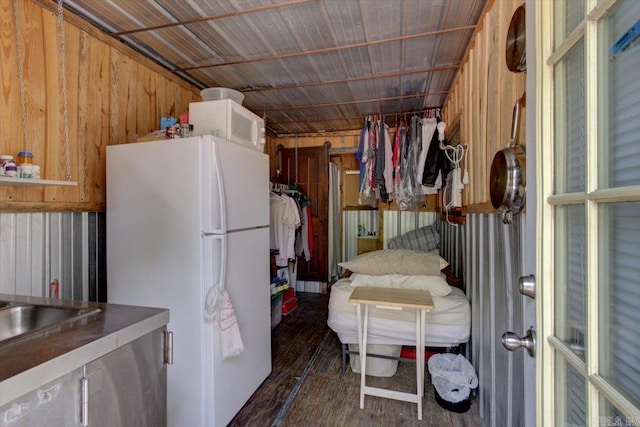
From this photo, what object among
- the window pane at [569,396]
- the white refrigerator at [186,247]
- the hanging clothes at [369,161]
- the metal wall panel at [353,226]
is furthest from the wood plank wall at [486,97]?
the metal wall panel at [353,226]

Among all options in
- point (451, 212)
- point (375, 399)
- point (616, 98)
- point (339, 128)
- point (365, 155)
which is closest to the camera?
point (616, 98)

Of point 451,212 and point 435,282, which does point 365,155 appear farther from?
point 435,282

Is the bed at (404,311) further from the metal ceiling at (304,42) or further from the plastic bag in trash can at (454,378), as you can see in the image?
the metal ceiling at (304,42)

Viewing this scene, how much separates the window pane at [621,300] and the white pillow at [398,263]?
1.86 meters

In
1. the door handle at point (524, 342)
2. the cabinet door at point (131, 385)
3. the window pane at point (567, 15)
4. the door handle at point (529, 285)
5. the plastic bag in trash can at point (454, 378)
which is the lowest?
the plastic bag in trash can at point (454, 378)

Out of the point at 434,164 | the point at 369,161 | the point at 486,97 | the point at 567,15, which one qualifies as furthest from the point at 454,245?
the point at 567,15

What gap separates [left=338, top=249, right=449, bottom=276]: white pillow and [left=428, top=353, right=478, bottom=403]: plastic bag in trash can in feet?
2.11

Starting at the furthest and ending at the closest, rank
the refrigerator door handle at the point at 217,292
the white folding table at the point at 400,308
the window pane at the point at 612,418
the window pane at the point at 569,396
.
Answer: the white folding table at the point at 400,308
the refrigerator door handle at the point at 217,292
the window pane at the point at 569,396
the window pane at the point at 612,418

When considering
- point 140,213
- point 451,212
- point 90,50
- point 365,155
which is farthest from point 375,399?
point 90,50

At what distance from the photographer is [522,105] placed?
127 centimetres

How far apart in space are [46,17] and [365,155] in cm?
288

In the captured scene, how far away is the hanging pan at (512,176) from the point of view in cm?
122

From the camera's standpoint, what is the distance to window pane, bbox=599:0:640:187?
0.51 meters

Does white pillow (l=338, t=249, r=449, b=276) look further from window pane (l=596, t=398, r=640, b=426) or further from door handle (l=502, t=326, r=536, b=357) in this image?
window pane (l=596, t=398, r=640, b=426)
